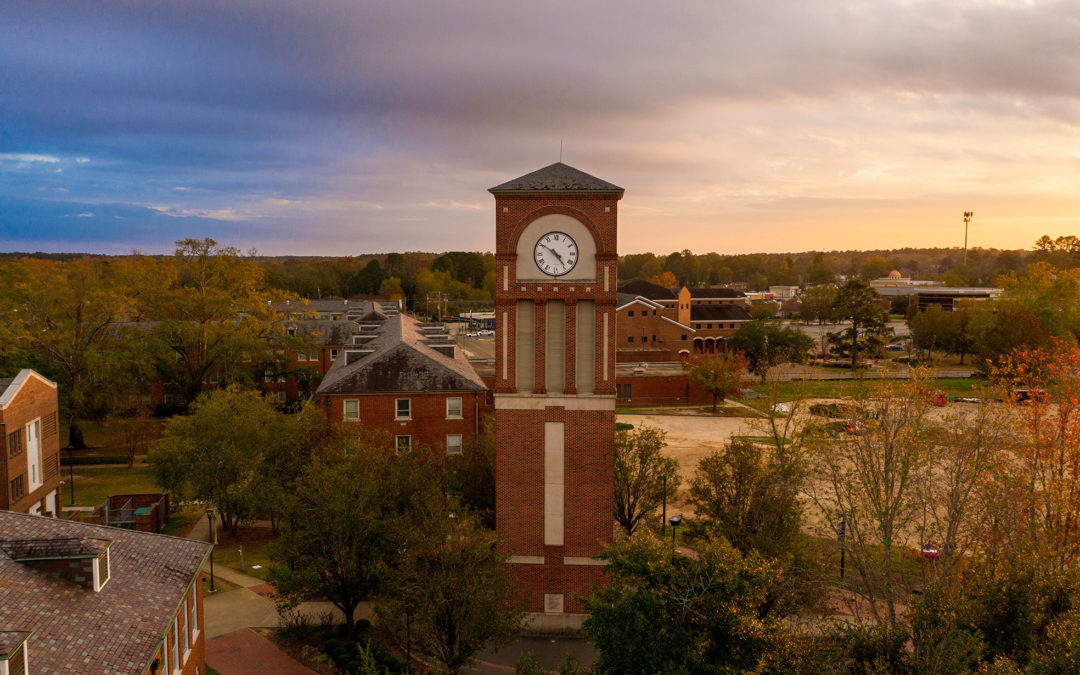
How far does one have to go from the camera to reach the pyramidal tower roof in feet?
76.4

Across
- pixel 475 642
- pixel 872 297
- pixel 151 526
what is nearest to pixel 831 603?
pixel 475 642

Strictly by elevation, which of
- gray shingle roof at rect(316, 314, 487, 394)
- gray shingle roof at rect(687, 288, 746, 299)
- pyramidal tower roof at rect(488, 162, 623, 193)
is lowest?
gray shingle roof at rect(316, 314, 487, 394)

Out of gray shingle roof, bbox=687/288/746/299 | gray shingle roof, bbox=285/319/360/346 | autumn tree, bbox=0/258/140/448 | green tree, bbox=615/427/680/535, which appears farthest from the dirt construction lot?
gray shingle roof, bbox=687/288/746/299

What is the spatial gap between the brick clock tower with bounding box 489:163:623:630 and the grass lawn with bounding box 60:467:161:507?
2647cm

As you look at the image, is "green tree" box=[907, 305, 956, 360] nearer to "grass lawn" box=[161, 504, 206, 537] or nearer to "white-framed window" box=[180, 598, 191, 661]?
"grass lawn" box=[161, 504, 206, 537]

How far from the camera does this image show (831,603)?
2759 centimetres

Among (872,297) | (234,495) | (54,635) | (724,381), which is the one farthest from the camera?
(872,297)

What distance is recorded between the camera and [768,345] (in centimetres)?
7750

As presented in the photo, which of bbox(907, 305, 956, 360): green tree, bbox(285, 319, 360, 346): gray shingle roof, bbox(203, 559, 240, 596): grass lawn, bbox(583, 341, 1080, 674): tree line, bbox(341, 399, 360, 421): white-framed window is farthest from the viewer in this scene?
bbox(907, 305, 956, 360): green tree

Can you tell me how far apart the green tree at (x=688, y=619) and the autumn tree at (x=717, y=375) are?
48.6m

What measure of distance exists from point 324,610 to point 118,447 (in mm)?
35410

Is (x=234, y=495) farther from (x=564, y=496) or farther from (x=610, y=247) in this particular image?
(x=610, y=247)

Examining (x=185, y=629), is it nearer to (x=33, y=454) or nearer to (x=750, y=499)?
(x=750, y=499)

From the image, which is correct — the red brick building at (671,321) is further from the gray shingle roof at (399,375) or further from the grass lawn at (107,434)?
the grass lawn at (107,434)
